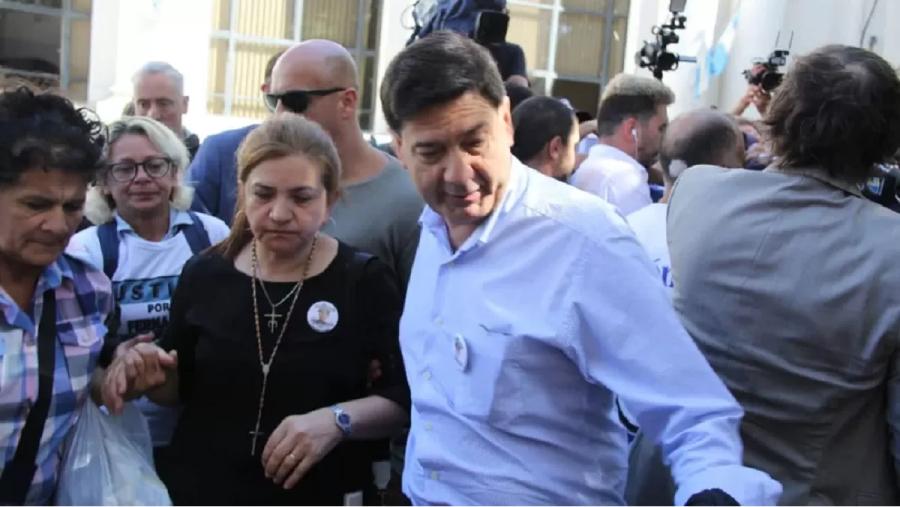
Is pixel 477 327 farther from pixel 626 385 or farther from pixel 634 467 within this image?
pixel 634 467

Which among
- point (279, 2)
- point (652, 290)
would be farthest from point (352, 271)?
point (279, 2)

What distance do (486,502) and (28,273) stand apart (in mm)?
1083

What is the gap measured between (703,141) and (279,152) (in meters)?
1.54

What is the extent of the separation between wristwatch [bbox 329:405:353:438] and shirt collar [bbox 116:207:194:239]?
1020mm

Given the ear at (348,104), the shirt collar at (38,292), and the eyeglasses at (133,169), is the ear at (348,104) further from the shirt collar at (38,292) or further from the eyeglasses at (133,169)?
the shirt collar at (38,292)

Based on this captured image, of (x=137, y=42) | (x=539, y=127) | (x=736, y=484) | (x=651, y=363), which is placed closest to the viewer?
(x=736, y=484)

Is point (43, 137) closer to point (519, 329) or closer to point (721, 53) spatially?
point (519, 329)

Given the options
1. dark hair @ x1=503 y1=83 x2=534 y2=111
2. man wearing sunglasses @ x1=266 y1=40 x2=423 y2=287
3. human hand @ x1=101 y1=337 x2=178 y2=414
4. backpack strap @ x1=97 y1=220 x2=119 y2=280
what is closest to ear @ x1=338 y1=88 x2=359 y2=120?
man wearing sunglasses @ x1=266 y1=40 x2=423 y2=287

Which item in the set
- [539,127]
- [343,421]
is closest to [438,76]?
[343,421]

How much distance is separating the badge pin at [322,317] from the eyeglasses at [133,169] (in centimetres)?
93

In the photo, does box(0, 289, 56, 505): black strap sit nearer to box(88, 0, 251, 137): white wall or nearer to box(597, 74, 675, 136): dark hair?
box(597, 74, 675, 136): dark hair

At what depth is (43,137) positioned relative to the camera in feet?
7.13

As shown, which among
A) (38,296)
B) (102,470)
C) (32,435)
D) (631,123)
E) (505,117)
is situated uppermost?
(505,117)

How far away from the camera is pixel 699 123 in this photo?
3510 mm
